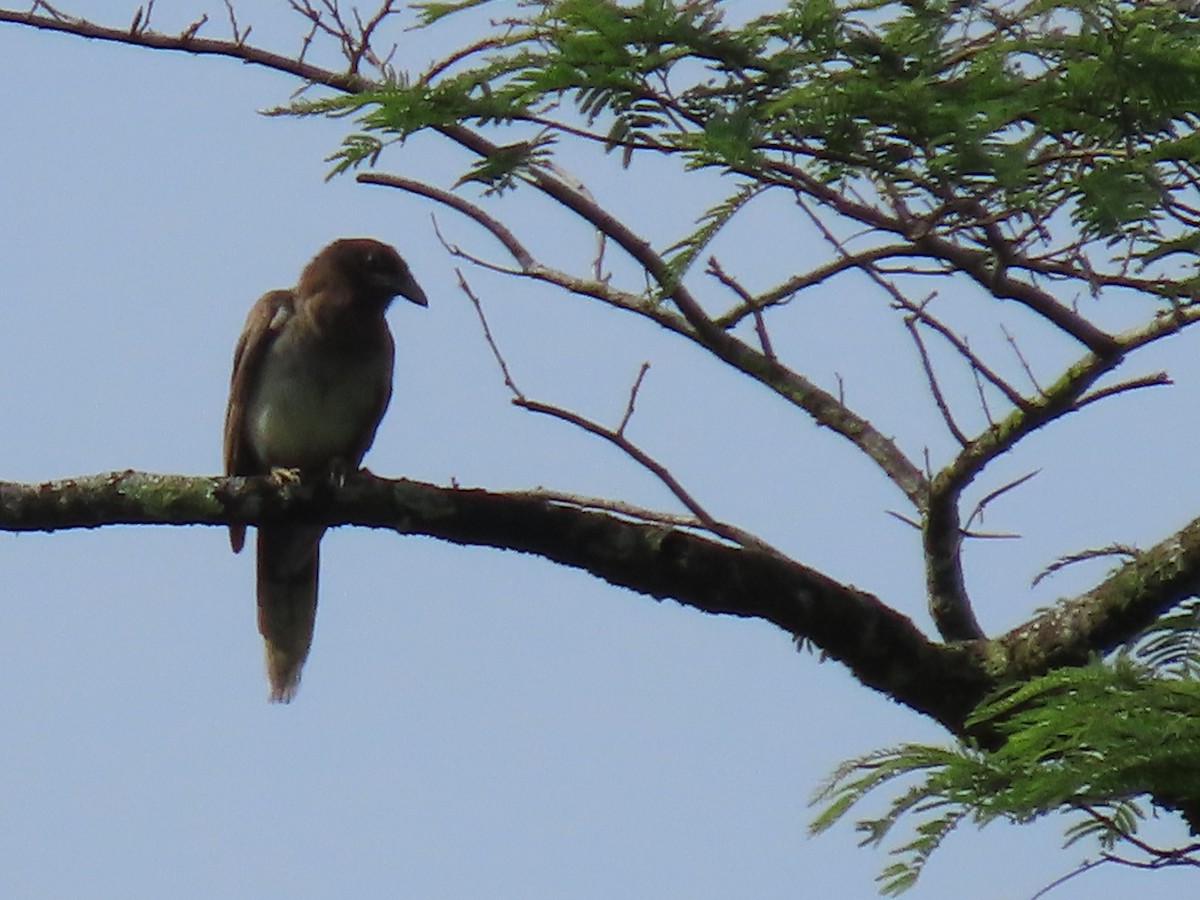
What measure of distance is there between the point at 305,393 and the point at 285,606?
0.89m

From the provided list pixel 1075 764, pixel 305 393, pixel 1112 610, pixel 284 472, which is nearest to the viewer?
pixel 1075 764

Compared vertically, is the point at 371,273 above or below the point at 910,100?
above

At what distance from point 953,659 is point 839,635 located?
32cm

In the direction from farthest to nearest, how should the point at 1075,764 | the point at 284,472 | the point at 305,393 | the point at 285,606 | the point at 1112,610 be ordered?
the point at 285,606
the point at 305,393
the point at 284,472
the point at 1112,610
the point at 1075,764

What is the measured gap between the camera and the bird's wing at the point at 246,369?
6812mm

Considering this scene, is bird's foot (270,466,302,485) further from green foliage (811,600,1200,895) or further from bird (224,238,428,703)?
green foliage (811,600,1200,895)

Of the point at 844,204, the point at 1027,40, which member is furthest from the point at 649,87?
the point at 1027,40

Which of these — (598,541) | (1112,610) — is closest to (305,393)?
(598,541)

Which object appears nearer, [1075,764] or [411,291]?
[1075,764]

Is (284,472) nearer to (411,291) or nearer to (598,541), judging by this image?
(411,291)

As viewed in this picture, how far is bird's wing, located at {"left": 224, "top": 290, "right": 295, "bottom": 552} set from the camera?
681 cm

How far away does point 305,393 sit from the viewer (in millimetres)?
6664

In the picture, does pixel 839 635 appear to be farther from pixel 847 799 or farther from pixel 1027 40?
pixel 1027 40

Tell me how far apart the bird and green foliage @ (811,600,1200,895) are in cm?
374
